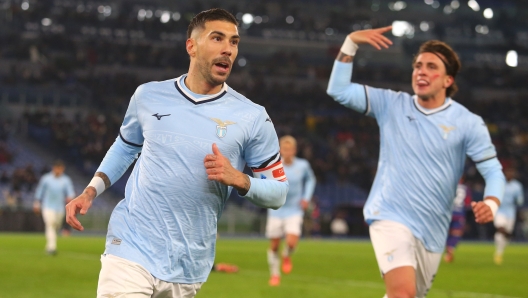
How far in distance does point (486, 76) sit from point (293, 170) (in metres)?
39.1

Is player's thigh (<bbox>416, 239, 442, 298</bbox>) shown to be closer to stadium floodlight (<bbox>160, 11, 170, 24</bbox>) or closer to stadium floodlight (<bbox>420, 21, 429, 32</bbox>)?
stadium floodlight (<bbox>160, 11, 170, 24</bbox>)

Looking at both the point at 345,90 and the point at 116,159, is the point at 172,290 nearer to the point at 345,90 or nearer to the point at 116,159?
the point at 116,159

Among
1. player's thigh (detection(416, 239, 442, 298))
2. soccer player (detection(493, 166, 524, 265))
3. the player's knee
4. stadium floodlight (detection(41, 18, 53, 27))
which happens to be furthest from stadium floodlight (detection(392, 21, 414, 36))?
the player's knee

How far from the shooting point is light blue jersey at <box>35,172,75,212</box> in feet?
69.1

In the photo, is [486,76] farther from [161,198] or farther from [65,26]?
[161,198]

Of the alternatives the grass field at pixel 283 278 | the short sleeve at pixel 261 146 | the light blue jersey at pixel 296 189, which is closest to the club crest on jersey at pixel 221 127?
the short sleeve at pixel 261 146

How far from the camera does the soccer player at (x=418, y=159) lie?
22.2 feet

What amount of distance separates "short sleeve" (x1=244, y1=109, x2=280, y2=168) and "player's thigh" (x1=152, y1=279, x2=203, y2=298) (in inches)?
Result: 32.5

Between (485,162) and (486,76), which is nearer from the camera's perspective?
(485,162)

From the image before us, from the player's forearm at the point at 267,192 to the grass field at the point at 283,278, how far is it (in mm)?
7410

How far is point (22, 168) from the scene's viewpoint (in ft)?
118

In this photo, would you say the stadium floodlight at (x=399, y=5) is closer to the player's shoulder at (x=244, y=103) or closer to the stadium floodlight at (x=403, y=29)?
the stadium floodlight at (x=403, y=29)

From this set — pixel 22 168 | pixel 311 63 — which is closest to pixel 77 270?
pixel 22 168

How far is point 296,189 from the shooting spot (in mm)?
16641
